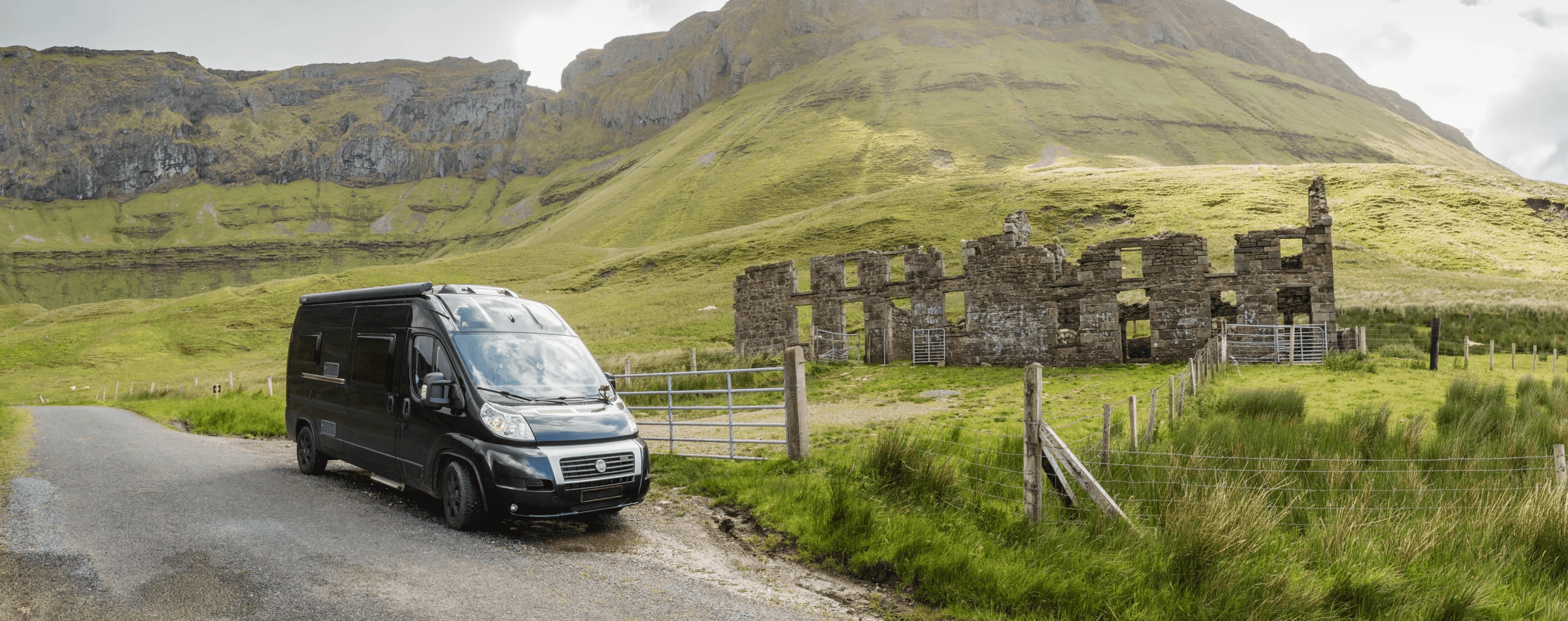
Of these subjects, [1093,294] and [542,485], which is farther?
[1093,294]

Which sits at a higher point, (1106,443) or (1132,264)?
(1132,264)

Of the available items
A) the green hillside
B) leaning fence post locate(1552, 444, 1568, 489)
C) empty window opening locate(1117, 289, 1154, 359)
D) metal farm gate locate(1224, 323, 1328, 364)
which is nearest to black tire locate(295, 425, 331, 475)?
leaning fence post locate(1552, 444, 1568, 489)

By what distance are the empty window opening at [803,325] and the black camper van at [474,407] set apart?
23228 mm

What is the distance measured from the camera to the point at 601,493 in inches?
303

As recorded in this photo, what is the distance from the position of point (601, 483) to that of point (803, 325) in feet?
127

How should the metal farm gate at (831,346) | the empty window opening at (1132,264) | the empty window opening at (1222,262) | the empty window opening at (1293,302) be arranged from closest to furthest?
the empty window opening at (1293,302) → the metal farm gate at (831,346) → the empty window opening at (1222,262) → the empty window opening at (1132,264)

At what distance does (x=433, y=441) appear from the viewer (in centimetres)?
808

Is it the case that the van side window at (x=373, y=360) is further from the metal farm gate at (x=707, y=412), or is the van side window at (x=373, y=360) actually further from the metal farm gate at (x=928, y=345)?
the metal farm gate at (x=928, y=345)

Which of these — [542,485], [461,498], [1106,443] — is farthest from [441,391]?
[1106,443]

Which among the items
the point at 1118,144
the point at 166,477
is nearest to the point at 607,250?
the point at 1118,144

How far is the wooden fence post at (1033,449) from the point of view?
715cm

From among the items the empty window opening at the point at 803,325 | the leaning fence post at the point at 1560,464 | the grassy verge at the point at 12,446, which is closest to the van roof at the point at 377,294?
the grassy verge at the point at 12,446

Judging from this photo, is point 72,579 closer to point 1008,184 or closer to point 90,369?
point 90,369

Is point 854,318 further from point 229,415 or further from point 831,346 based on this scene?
point 229,415
